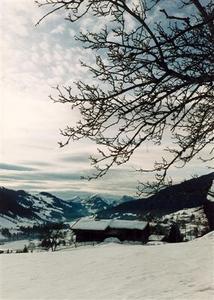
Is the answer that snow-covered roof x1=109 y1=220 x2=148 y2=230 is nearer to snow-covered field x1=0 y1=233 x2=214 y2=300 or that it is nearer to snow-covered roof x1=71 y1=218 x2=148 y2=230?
snow-covered roof x1=71 y1=218 x2=148 y2=230

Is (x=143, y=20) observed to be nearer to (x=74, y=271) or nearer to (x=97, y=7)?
(x=97, y=7)

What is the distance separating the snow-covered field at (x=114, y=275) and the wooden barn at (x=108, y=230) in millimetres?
49795

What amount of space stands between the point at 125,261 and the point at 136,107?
567 cm

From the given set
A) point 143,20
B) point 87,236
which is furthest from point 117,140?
point 87,236

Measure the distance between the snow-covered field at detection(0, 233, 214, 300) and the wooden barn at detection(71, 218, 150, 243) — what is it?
163 feet

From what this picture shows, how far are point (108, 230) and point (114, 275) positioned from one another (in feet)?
183

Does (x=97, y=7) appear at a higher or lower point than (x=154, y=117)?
higher

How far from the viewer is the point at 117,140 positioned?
7.64 m

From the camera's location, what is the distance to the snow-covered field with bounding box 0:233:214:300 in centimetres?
751

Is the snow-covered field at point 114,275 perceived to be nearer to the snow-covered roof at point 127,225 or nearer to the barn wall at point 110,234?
the barn wall at point 110,234

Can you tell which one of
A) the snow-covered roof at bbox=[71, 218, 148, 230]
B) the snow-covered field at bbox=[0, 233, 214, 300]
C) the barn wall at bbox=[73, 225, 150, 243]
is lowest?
the barn wall at bbox=[73, 225, 150, 243]

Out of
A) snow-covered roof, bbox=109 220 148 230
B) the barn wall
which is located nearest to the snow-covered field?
the barn wall

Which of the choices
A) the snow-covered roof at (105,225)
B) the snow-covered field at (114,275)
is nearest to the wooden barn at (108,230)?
the snow-covered roof at (105,225)

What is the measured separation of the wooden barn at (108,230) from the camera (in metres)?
63.4
